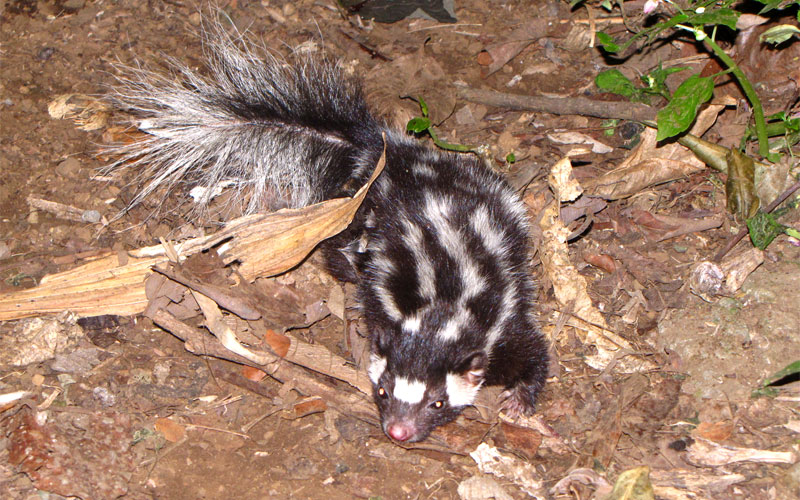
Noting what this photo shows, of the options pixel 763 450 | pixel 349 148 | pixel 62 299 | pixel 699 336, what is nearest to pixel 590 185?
pixel 699 336

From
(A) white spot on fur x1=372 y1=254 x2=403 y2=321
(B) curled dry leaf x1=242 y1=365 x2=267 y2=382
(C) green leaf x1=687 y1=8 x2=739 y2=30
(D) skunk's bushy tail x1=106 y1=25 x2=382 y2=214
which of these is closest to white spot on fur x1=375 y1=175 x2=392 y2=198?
(D) skunk's bushy tail x1=106 y1=25 x2=382 y2=214

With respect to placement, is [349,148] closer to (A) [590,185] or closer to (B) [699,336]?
(A) [590,185]

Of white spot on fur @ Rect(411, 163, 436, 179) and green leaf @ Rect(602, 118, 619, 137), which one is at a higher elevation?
green leaf @ Rect(602, 118, 619, 137)

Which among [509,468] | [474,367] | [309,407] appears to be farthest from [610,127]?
[309,407]

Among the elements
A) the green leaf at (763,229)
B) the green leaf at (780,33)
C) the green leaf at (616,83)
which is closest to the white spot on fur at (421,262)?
the green leaf at (616,83)

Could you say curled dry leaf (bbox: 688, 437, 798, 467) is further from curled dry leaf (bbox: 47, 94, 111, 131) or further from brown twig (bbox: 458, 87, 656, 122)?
curled dry leaf (bbox: 47, 94, 111, 131)
